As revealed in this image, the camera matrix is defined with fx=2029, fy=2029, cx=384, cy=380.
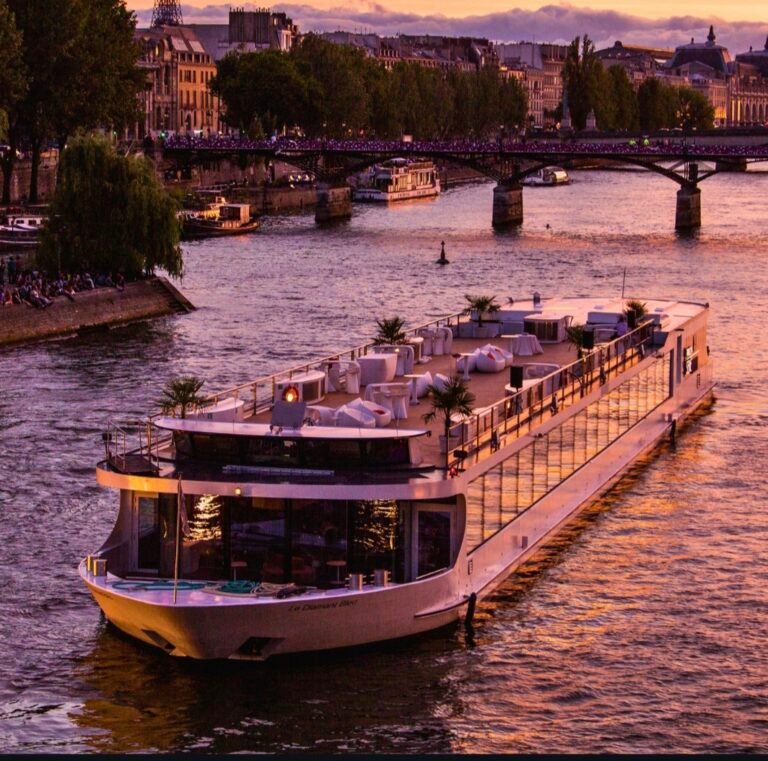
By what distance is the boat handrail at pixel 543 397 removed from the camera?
2077 cm

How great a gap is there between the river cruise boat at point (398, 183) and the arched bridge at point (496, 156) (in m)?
3.65

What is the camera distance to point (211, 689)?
17.9m

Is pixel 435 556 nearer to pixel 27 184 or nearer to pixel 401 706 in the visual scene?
pixel 401 706

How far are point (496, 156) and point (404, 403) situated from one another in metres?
70.6

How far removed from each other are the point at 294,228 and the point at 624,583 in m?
60.5

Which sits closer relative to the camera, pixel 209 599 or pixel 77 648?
pixel 209 599

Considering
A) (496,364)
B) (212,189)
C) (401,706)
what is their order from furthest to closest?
(212,189) → (496,364) → (401,706)

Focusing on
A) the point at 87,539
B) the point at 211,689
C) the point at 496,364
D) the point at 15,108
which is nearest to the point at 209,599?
the point at 211,689

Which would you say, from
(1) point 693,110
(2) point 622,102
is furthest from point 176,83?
(1) point 693,110

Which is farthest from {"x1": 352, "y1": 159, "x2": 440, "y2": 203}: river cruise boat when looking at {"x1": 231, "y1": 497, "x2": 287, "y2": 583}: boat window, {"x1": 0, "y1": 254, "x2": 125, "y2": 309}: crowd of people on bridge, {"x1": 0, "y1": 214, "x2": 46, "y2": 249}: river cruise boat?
{"x1": 231, "y1": 497, "x2": 287, "y2": 583}: boat window

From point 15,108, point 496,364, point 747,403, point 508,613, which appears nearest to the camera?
point 508,613

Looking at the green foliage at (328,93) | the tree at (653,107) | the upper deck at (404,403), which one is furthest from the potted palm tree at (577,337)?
the tree at (653,107)

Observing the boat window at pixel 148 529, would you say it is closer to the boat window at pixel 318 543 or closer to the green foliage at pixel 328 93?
the boat window at pixel 318 543

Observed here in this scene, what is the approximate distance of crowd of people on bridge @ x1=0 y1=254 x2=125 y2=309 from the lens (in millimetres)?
41750
